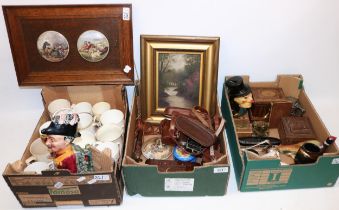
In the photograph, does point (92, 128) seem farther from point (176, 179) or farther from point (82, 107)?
point (176, 179)

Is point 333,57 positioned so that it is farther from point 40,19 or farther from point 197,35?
point 40,19

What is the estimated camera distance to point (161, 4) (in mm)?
1244

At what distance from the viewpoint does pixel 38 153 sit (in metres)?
1.21

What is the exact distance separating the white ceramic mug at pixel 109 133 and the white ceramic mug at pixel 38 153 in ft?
0.66

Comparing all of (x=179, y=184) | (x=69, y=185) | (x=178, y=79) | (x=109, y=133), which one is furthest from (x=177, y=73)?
(x=69, y=185)

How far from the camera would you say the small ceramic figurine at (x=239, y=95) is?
134cm

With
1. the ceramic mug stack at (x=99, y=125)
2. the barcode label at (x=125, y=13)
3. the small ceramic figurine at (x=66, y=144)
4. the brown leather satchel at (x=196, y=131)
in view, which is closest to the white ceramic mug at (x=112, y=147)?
the ceramic mug stack at (x=99, y=125)

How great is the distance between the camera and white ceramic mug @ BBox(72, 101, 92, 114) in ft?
4.51

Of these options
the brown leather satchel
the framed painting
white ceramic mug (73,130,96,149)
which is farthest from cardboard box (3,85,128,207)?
the framed painting

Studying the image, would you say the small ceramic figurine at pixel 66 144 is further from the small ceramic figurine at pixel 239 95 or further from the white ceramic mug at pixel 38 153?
the small ceramic figurine at pixel 239 95

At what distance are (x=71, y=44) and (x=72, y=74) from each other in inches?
5.0

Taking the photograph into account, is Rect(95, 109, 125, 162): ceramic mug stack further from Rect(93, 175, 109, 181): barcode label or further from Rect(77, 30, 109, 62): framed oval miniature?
Rect(77, 30, 109, 62): framed oval miniature

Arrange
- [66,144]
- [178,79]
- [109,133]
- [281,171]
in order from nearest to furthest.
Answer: [66,144]
[281,171]
[109,133]
[178,79]

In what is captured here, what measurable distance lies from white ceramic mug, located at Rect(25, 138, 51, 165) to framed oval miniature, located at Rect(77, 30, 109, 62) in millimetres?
395
